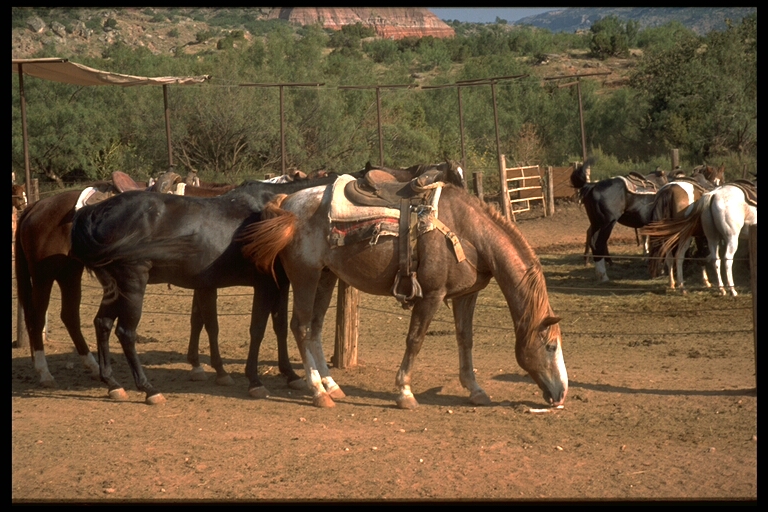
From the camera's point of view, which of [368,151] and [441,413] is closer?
[441,413]

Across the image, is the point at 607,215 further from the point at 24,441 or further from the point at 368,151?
the point at 368,151

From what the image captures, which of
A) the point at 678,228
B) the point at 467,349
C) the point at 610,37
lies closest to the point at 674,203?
the point at 678,228

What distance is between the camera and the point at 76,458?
505 cm

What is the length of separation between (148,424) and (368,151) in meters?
22.4

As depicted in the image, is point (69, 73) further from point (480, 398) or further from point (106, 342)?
point (480, 398)

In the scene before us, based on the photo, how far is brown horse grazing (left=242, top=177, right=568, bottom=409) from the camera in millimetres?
5746

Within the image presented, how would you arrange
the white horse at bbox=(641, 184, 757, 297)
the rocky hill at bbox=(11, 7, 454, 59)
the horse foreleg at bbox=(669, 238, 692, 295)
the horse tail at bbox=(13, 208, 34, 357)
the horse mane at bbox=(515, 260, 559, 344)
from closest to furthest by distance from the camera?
1. the horse mane at bbox=(515, 260, 559, 344)
2. the horse tail at bbox=(13, 208, 34, 357)
3. the white horse at bbox=(641, 184, 757, 297)
4. the horse foreleg at bbox=(669, 238, 692, 295)
5. the rocky hill at bbox=(11, 7, 454, 59)

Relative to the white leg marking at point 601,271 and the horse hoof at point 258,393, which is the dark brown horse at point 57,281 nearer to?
the horse hoof at point 258,393

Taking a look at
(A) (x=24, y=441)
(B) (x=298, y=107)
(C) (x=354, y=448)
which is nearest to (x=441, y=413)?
(C) (x=354, y=448)

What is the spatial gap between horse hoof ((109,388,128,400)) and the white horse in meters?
6.80

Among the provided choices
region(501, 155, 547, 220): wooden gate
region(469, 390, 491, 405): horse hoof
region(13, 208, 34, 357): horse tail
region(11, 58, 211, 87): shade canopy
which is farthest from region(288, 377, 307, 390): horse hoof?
region(501, 155, 547, 220): wooden gate

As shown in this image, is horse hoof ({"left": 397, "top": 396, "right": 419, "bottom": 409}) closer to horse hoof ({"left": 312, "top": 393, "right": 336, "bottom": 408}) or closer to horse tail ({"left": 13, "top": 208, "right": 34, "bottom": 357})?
horse hoof ({"left": 312, "top": 393, "right": 336, "bottom": 408})

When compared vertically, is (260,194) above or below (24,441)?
above

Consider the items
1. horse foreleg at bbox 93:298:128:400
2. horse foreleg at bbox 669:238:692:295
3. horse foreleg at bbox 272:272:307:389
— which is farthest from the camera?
horse foreleg at bbox 669:238:692:295
